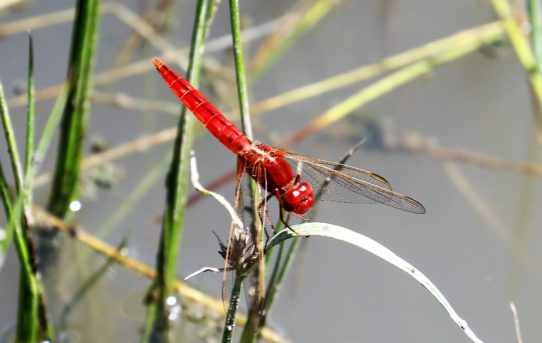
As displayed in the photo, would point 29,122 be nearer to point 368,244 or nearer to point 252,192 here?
point 252,192

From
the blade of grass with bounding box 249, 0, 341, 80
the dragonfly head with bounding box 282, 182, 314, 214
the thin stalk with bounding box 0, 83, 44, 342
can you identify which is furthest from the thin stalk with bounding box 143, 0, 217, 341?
the blade of grass with bounding box 249, 0, 341, 80

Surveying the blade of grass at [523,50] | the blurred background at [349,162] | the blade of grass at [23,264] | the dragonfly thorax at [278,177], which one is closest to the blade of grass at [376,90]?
the blurred background at [349,162]

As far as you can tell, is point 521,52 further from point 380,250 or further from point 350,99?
point 380,250

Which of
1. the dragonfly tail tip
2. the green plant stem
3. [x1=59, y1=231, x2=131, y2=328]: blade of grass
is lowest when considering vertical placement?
the dragonfly tail tip

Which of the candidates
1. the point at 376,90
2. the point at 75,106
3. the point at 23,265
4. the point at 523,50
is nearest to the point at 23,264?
the point at 23,265

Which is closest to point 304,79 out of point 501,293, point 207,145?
point 207,145

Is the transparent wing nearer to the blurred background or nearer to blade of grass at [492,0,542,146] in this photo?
the blurred background

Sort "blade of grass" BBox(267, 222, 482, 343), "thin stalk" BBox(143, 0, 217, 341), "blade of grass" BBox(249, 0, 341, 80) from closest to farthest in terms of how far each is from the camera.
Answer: "blade of grass" BBox(267, 222, 482, 343) < "thin stalk" BBox(143, 0, 217, 341) < "blade of grass" BBox(249, 0, 341, 80)

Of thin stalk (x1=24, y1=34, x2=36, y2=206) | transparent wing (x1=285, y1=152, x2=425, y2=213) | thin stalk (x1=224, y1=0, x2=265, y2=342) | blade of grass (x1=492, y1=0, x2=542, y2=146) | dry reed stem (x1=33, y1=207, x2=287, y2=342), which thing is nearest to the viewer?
thin stalk (x1=224, y1=0, x2=265, y2=342)
